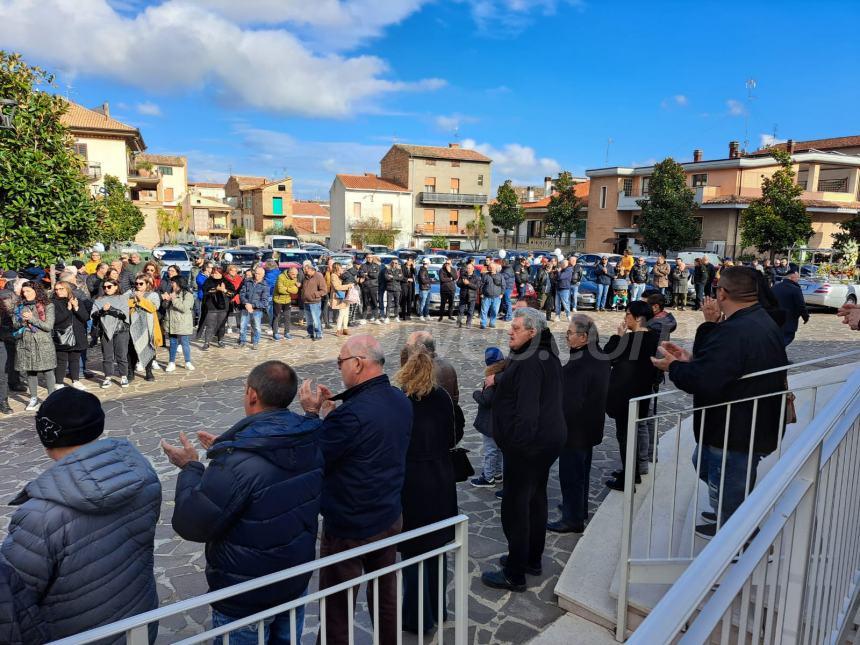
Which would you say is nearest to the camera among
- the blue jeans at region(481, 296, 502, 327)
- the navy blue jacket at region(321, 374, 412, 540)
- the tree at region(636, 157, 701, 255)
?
the navy blue jacket at region(321, 374, 412, 540)

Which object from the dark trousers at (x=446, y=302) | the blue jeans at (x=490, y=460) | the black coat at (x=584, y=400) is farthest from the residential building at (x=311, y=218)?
the black coat at (x=584, y=400)

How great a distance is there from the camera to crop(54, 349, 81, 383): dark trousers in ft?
27.9

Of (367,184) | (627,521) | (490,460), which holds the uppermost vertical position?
(367,184)

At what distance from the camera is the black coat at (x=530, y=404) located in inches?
145

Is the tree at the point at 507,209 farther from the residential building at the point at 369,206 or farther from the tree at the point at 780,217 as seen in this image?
the tree at the point at 780,217

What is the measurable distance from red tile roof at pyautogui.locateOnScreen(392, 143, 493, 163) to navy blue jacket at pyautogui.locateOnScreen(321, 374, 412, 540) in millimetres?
55160

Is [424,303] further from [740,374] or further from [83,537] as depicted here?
[83,537]

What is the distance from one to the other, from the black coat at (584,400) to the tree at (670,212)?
111ft

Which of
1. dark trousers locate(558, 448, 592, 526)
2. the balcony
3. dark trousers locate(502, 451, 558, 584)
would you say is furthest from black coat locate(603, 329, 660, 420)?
the balcony

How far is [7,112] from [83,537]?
10456 millimetres

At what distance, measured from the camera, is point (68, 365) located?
30.5 feet

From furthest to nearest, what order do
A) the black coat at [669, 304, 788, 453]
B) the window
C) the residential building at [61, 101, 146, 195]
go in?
the window
the residential building at [61, 101, 146, 195]
the black coat at [669, 304, 788, 453]

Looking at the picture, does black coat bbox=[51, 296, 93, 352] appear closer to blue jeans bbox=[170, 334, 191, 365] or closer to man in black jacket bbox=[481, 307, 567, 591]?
blue jeans bbox=[170, 334, 191, 365]

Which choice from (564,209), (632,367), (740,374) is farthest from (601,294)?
(564,209)
